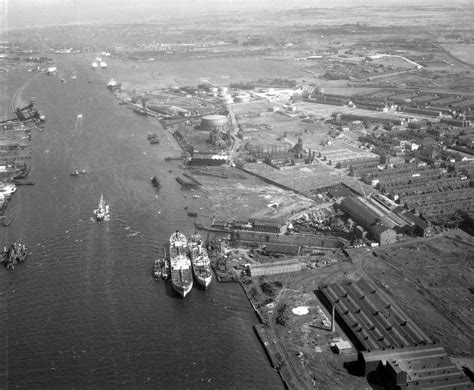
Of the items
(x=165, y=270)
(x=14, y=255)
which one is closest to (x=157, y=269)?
(x=165, y=270)

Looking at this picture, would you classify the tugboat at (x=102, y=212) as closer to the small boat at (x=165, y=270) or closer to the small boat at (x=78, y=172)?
the small boat at (x=165, y=270)

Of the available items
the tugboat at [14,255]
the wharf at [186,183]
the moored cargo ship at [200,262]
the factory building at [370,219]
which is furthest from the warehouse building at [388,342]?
the wharf at [186,183]

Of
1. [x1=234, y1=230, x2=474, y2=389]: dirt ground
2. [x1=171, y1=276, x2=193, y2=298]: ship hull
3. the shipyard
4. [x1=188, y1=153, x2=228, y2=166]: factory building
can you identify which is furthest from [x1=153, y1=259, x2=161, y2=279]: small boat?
[x1=188, y1=153, x2=228, y2=166]: factory building

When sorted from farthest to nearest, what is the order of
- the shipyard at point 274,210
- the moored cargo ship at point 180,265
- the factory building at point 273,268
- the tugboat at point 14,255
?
the tugboat at point 14,255, the factory building at point 273,268, the moored cargo ship at point 180,265, the shipyard at point 274,210

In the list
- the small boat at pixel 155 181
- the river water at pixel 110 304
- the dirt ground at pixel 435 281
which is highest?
the small boat at pixel 155 181

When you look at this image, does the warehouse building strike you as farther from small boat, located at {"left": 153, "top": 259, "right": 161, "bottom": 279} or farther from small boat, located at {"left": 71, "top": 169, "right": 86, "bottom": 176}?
small boat, located at {"left": 71, "top": 169, "right": 86, "bottom": 176}

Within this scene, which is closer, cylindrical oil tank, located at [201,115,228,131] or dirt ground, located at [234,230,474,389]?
dirt ground, located at [234,230,474,389]
